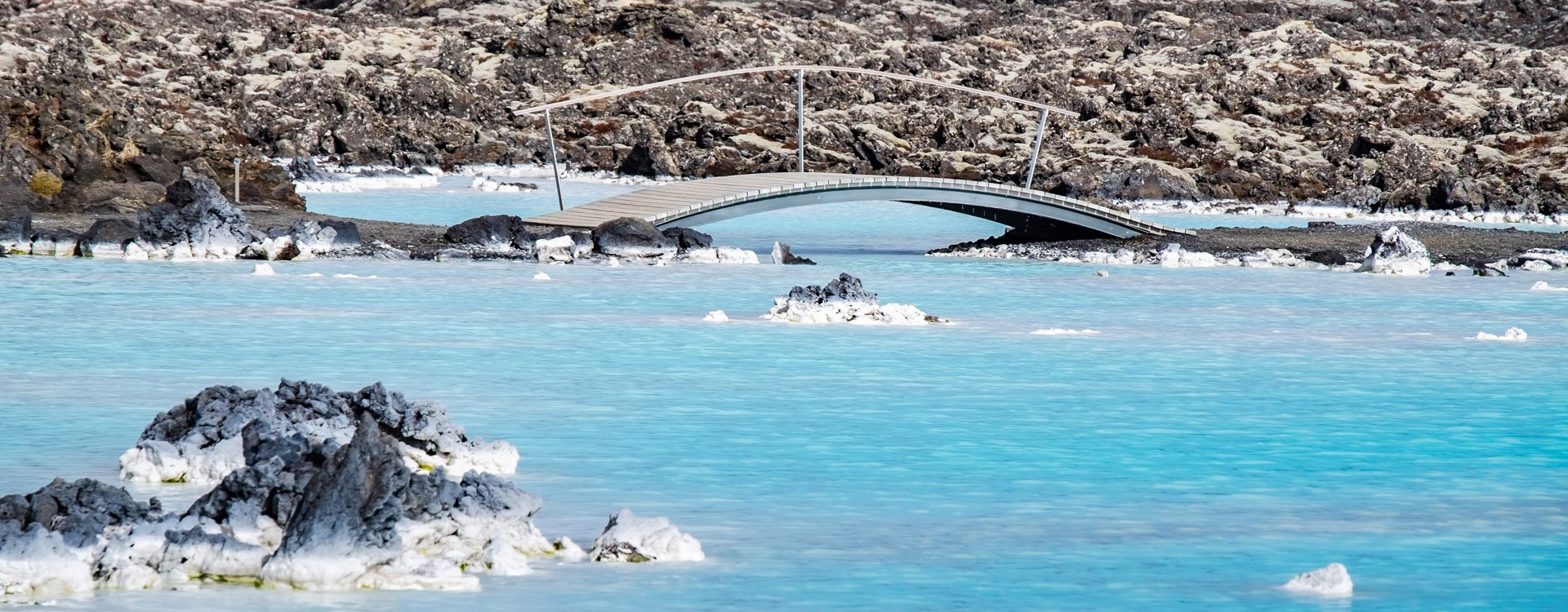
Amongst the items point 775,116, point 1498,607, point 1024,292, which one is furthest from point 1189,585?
point 775,116

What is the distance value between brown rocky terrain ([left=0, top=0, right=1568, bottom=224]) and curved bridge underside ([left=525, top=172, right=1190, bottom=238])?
714 centimetres

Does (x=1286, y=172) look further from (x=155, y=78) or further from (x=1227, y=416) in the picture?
(x=155, y=78)

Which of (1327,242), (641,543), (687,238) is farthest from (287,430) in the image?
(1327,242)

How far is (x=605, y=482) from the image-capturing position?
28.8 feet

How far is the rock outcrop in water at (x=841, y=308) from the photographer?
1711 cm

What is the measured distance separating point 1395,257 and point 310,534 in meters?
21.5

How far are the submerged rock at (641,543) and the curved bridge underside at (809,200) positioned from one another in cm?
1936

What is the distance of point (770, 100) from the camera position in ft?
246

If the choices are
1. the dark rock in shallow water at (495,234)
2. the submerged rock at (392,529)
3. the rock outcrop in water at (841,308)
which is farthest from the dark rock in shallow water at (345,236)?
the submerged rock at (392,529)

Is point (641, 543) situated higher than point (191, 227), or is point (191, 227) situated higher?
point (191, 227)

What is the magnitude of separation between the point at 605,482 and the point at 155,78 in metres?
75.9

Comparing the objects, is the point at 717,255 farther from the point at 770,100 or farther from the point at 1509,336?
the point at 770,100

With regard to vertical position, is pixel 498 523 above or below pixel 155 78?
below

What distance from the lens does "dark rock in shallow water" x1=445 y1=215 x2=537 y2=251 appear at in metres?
25.6
